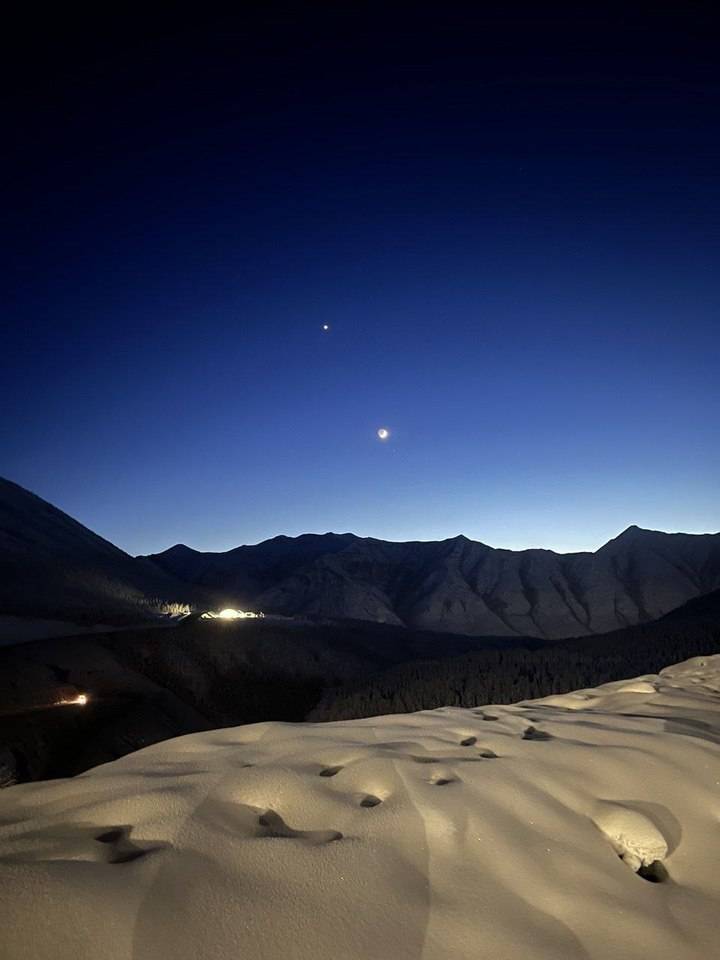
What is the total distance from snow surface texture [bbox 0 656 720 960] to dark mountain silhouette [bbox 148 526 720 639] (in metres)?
60.1

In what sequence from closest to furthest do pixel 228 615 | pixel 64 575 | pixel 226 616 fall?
pixel 226 616
pixel 228 615
pixel 64 575

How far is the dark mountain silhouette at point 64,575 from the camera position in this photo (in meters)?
21.7

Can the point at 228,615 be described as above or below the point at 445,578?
below

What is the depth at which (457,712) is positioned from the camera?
4.09 meters

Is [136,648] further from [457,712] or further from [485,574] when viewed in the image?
[485,574]

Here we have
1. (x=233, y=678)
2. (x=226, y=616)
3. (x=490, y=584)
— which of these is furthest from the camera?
(x=490, y=584)

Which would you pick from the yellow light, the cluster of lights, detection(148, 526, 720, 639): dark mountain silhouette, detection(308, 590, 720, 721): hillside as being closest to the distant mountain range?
detection(148, 526, 720, 639): dark mountain silhouette

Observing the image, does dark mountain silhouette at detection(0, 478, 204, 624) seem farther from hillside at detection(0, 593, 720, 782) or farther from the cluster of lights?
hillside at detection(0, 593, 720, 782)

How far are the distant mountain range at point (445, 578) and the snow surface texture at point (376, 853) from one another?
1520 inches

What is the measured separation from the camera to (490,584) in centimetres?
7419

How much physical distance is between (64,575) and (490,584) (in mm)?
63327

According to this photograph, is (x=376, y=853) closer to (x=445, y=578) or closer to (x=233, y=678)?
(x=233, y=678)

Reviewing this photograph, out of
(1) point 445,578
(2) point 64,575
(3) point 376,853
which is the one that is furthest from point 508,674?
(1) point 445,578

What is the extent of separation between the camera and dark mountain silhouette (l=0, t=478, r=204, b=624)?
21.7 meters
